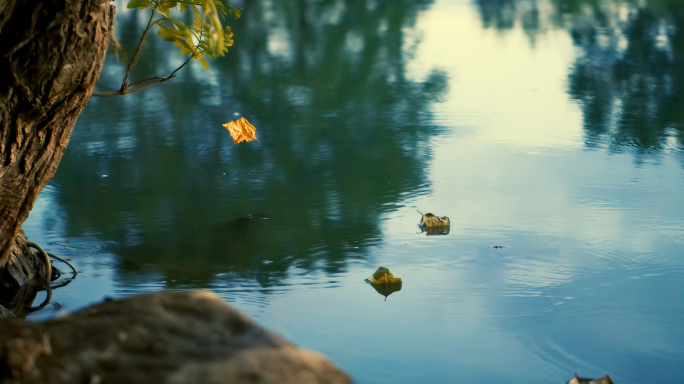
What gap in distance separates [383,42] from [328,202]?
4293 millimetres

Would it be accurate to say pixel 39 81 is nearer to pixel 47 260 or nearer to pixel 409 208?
pixel 47 260

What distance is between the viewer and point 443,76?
5.95 m

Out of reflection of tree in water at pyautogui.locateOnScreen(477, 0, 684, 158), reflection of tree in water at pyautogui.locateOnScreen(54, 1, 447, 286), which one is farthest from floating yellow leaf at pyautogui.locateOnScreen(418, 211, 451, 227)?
reflection of tree in water at pyautogui.locateOnScreen(477, 0, 684, 158)

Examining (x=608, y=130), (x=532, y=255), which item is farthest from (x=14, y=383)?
(x=608, y=130)

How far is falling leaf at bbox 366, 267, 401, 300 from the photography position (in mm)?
2500

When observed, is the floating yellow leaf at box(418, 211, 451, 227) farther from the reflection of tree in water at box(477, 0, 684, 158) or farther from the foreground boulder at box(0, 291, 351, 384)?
the foreground boulder at box(0, 291, 351, 384)

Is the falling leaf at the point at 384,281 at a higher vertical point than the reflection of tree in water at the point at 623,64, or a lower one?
lower

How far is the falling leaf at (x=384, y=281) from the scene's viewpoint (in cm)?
250

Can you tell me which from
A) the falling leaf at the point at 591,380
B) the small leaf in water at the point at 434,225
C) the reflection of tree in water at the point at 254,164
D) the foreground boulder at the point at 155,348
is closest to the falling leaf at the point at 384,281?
the reflection of tree in water at the point at 254,164

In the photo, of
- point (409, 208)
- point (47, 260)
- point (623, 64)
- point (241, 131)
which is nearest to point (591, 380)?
point (409, 208)

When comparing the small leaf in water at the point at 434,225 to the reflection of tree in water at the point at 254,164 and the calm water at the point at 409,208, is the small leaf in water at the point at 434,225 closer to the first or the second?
the calm water at the point at 409,208

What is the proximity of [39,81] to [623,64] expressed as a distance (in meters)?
5.34

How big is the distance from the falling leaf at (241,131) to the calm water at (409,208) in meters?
0.08

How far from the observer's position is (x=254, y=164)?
3816 mm
